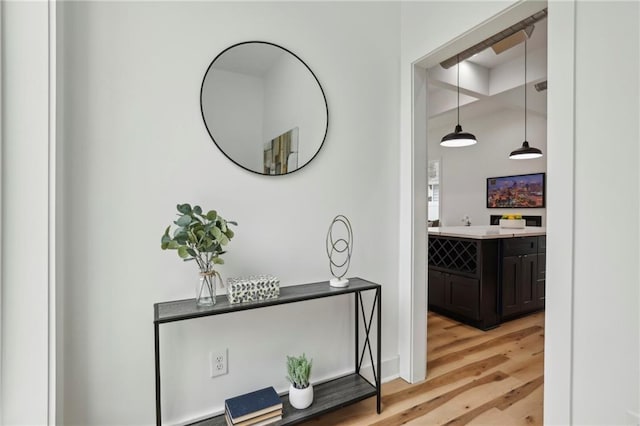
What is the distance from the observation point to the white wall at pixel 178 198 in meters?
1.38

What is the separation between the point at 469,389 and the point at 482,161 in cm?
459

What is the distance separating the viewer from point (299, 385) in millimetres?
1659

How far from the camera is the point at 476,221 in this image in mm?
5852

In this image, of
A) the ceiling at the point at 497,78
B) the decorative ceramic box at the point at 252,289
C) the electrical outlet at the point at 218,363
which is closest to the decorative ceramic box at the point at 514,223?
the ceiling at the point at 497,78

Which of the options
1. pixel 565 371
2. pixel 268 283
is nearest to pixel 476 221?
pixel 565 371

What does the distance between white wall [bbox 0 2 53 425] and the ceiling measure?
116 inches

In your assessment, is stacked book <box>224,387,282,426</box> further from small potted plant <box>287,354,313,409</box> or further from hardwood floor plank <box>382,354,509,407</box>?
hardwood floor plank <box>382,354,509,407</box>

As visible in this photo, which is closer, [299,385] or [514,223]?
[299,385]

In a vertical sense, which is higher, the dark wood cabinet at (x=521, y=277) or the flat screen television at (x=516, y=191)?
the flat screen television at (x=516, y=191)

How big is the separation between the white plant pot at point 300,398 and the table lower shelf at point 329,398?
0.9 inches

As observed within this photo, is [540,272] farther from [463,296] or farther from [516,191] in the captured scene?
[516,191]

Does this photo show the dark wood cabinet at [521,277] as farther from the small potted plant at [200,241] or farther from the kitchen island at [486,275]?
the small potted plant at [200,241]

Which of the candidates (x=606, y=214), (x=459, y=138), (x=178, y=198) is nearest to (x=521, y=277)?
(x=459, y=138)

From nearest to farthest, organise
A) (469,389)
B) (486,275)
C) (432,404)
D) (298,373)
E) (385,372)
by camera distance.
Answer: (298,373), (432,404), (469,389), (385,372), (486,275)
